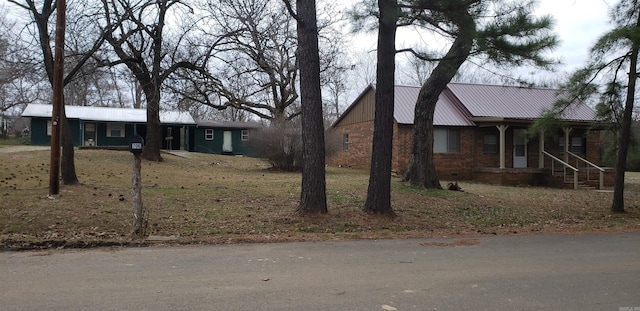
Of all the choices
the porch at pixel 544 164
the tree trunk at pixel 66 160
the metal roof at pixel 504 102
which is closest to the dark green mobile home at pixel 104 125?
the metal roof at pixel 504 102

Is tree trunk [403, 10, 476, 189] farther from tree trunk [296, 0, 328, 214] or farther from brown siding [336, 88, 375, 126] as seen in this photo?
brown siding [336, 88, 375, 126]

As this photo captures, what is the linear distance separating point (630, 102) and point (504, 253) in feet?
26.2

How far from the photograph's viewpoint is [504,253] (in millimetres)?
7668

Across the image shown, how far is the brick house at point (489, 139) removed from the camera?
2306 centimetres

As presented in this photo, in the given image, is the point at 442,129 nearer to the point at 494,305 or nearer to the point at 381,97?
the point at 381,97

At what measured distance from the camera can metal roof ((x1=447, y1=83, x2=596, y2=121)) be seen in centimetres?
2508

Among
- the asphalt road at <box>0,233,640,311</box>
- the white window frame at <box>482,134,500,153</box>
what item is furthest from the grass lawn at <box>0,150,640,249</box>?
the white window frame at <box>482,134,500,153</box>

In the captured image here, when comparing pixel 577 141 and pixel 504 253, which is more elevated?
pixel 577 141

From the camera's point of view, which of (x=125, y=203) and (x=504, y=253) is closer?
(x=504, y=253)

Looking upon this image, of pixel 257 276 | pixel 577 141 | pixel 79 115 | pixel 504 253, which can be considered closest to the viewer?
pixel 257 276

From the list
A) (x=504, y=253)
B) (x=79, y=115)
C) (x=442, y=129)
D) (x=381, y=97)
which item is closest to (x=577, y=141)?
(x=442, y=129)

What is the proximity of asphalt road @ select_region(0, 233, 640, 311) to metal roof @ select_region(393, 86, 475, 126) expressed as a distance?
15.9 m

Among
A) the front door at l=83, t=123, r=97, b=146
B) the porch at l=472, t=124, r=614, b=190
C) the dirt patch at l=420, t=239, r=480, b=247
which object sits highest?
the front door at l=83, t=123, r=97, b=146

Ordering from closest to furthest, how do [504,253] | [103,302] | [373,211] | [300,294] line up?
[103,302]
[300,294]
[504,253]
[373,211]
